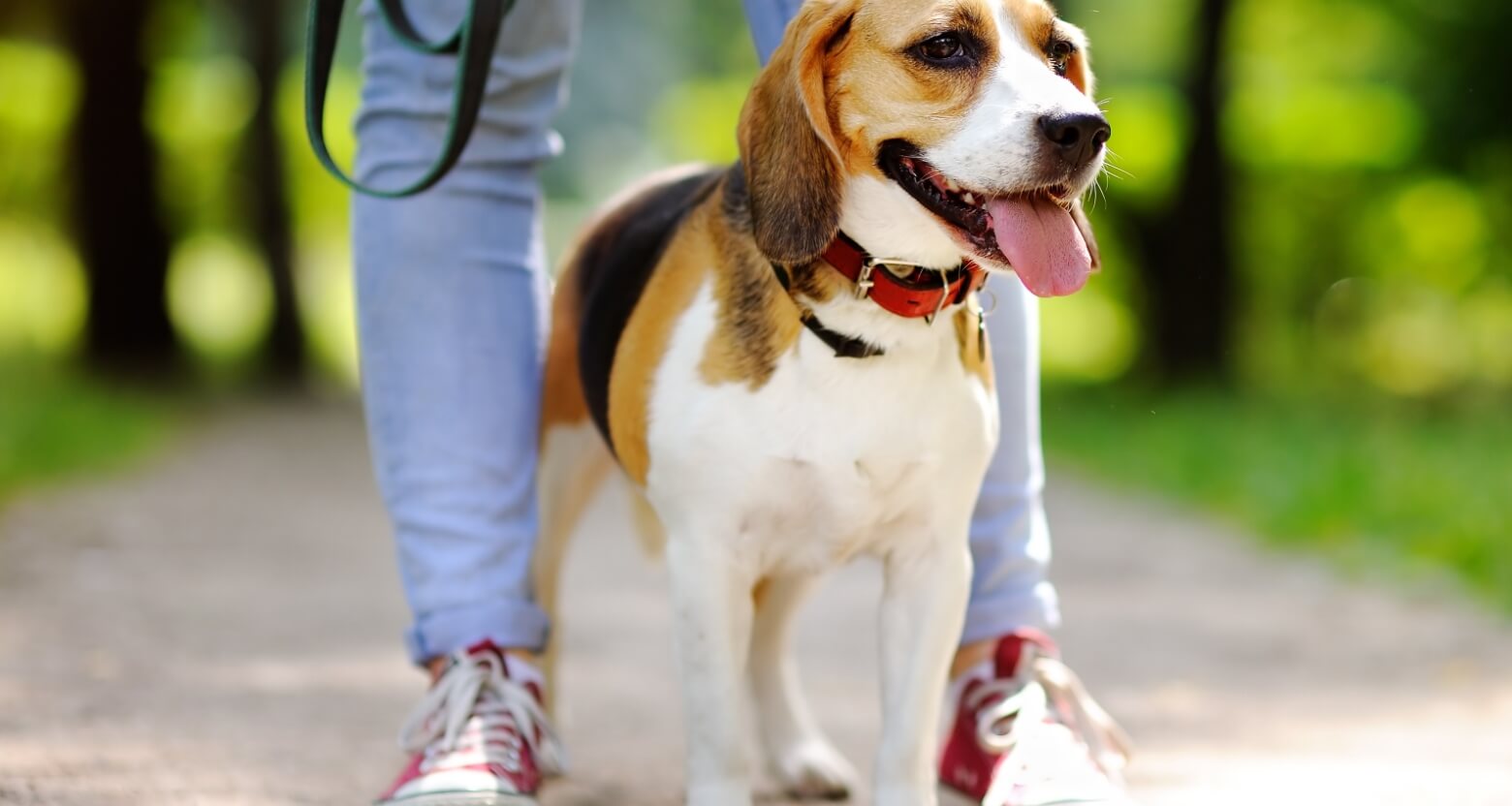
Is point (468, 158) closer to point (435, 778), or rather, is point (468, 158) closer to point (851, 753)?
point (435, 778)

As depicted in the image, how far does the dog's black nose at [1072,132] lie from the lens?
8.01ft

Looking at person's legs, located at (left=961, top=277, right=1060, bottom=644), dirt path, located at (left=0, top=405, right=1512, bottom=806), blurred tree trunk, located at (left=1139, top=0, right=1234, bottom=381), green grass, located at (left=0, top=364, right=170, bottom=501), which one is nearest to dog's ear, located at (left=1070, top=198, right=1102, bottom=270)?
person's legs, located at (left=961, top=277, right=1060, bottom=644)

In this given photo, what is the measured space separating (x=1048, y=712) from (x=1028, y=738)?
0.36 ft

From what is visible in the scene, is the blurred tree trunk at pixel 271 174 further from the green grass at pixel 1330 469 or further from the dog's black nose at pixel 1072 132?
the dog's black nose at pixel 1072 132

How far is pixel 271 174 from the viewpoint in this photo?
581 inches

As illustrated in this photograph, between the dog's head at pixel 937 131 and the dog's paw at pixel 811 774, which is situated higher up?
the dog's head at pixel 937 131

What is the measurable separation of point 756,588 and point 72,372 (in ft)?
34.6

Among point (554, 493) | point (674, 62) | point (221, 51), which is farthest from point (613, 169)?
point (554, 493)

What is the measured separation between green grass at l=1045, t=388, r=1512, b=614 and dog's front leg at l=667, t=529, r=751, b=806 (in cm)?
299

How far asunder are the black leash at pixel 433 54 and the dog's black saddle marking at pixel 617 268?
0.35 metres

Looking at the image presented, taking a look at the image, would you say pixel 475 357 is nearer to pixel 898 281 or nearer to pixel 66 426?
pixel 898 281

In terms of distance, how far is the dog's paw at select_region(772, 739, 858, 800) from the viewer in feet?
10.1

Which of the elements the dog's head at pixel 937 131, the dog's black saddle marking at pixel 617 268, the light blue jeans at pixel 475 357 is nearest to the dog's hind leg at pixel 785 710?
the light blue jeans at pixel 475 357

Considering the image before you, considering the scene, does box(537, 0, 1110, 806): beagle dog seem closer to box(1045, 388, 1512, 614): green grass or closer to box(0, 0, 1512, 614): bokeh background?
box(1045, 388, 1512, 614): green grass
